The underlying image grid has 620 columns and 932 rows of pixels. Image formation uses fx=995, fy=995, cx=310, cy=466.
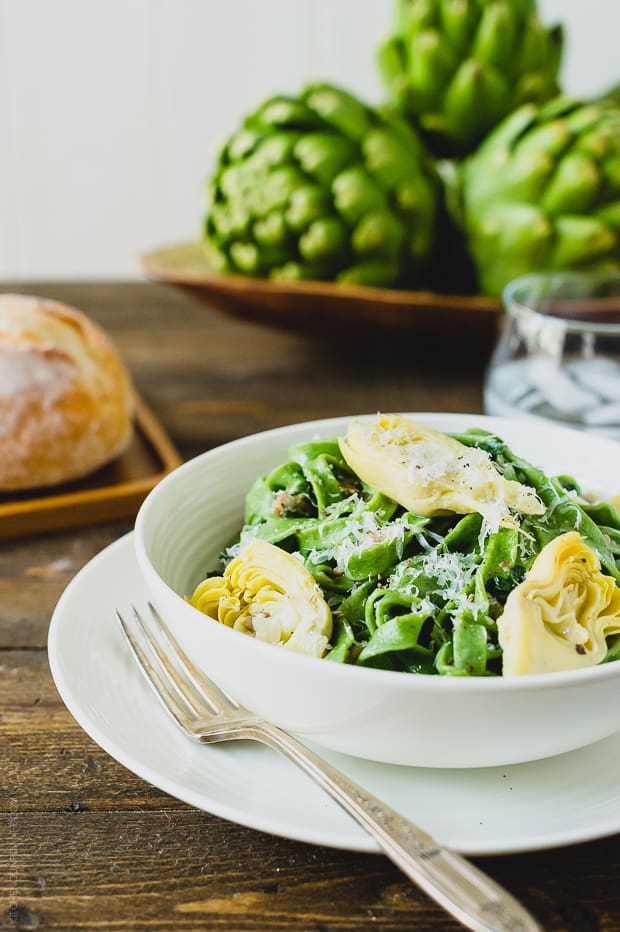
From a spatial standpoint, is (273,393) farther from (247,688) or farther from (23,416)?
(247,688)

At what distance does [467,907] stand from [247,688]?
25 centimetres

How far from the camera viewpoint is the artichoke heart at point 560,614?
776 mm

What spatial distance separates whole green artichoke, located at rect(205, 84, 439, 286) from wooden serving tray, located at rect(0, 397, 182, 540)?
56 cm

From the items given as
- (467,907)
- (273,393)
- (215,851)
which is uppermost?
(467,907)

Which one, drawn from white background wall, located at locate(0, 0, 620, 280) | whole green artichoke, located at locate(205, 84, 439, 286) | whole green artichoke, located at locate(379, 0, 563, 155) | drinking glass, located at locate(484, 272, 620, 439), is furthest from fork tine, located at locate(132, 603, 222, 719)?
white background wall, located at locate(0, 0, 620, 280)

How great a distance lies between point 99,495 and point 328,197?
902 mm

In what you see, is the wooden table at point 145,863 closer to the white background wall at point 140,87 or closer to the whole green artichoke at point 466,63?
the whole green artichoke at point 466,63

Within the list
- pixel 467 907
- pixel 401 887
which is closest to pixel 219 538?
pixel 401 887

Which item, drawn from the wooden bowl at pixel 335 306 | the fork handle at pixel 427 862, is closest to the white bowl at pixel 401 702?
the fork handle at pixel 427 862

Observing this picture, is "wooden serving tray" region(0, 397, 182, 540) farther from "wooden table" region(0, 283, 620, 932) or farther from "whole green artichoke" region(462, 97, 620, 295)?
"whole green artichoke" region(462, 97, 620, 295)

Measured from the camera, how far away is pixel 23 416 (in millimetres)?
1512

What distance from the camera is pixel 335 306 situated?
6.43 ft

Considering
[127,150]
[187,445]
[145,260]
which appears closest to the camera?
[187,445]

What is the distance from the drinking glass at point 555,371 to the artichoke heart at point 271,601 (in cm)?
85
